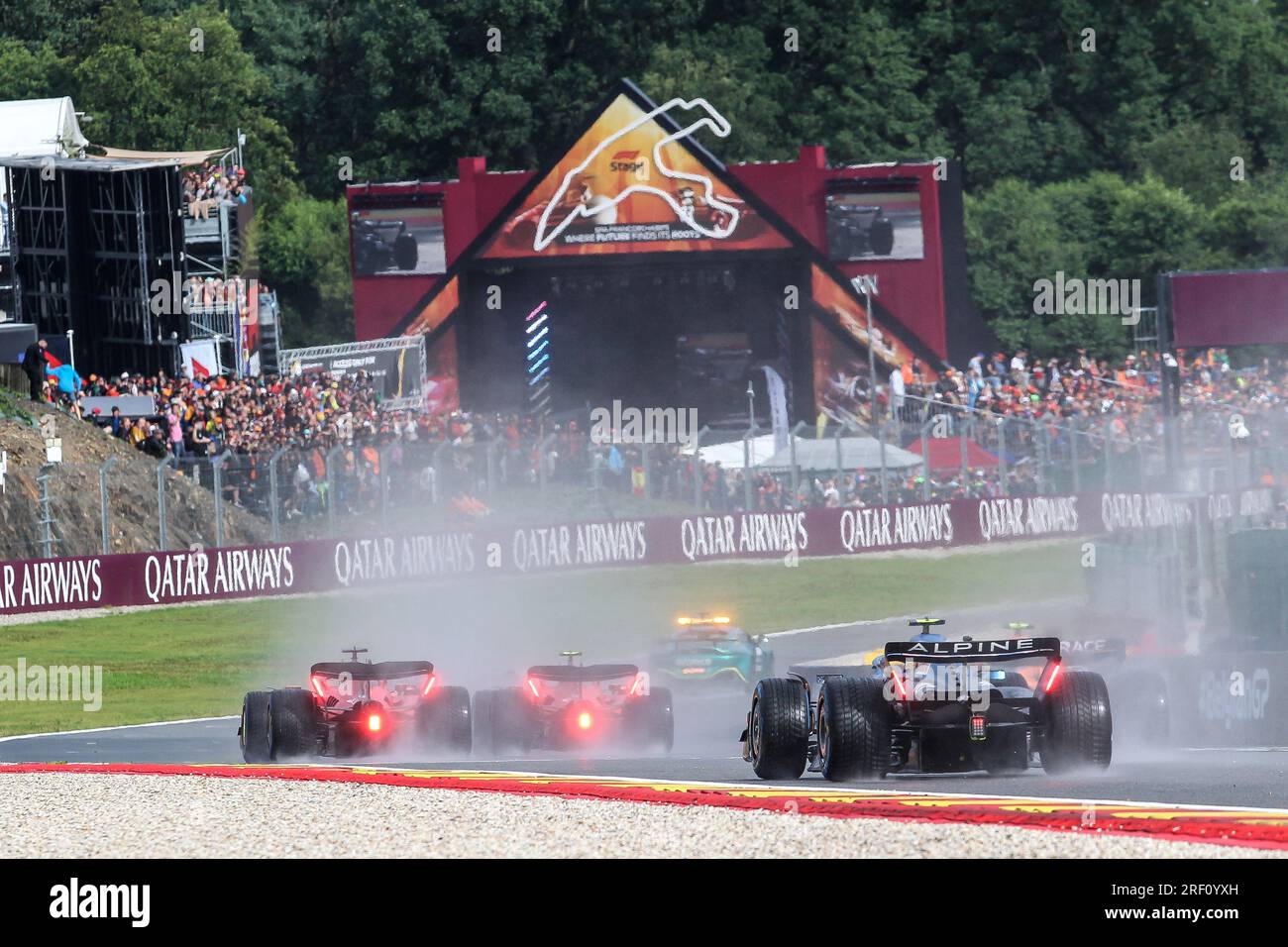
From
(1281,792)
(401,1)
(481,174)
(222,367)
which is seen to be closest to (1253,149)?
(401,1)

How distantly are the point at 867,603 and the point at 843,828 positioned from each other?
88.4 ft

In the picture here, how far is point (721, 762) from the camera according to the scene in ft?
56.0

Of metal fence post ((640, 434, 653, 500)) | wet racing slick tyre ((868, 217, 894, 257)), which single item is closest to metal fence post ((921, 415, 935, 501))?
metal fence post ((640, 434, 653, 500))

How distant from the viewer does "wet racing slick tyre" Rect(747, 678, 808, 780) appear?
13992 millimetres

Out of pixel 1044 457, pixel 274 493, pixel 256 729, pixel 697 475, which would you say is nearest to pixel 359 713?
pixel 256 729

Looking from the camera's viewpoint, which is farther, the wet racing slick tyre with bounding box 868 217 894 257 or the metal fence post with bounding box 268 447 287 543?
the wet racing slick tyre with bounding box 868 217 894 257

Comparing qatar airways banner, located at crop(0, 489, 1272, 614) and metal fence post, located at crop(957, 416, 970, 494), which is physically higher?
metal fence post, located at crop(957, 416, 970, 494)

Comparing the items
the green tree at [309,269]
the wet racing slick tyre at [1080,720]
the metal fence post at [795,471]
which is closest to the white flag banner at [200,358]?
the metal fence post at [795,471]

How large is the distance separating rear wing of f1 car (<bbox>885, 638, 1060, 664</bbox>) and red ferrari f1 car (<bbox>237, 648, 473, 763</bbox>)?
17.3 ft

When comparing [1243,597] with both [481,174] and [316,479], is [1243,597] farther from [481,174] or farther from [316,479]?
[481,174]

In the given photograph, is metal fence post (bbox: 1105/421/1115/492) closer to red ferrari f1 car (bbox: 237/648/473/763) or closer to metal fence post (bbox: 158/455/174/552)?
metal fence post (bbox: 158/455/174/552)

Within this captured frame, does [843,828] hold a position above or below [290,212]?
below

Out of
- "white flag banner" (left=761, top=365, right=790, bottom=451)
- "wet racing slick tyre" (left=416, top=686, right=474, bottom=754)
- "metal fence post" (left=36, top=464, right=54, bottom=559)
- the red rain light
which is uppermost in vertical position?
"white flag banner" (left=761, top=365, right=790, bottom=451)
